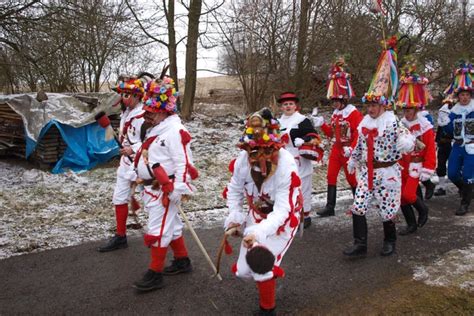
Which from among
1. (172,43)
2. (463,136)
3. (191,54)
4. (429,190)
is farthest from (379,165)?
(172,43)

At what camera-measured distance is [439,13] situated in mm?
15047

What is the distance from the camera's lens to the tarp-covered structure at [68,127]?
8.77 metres

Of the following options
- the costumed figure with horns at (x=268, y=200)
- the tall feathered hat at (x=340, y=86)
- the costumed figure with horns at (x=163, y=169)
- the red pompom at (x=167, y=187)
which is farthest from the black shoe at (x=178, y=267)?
the tall feathered hat at (x=340, y=86)

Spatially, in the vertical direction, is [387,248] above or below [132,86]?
below

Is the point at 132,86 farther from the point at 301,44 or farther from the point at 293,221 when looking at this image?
the point at 301,44

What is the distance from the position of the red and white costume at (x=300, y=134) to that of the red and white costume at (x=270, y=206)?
217cm

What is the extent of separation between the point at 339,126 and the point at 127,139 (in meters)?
3.11

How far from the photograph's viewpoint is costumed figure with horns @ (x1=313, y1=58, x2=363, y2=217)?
6.46 metres

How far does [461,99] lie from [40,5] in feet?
25.4

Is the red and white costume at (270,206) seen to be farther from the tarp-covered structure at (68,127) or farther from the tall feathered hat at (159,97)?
the tarp-covered structure at (68,127)

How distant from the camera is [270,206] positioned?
143 inches

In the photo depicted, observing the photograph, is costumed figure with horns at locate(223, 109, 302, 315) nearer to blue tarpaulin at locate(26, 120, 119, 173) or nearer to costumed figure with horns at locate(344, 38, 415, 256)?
costumed figure with horns at locate(344, 38, 415, 256)

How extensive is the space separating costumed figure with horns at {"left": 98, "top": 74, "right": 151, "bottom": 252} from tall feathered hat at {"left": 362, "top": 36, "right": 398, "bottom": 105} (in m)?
2.64

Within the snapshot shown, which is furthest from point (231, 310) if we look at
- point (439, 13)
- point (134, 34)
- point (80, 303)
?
point (439, 13)
